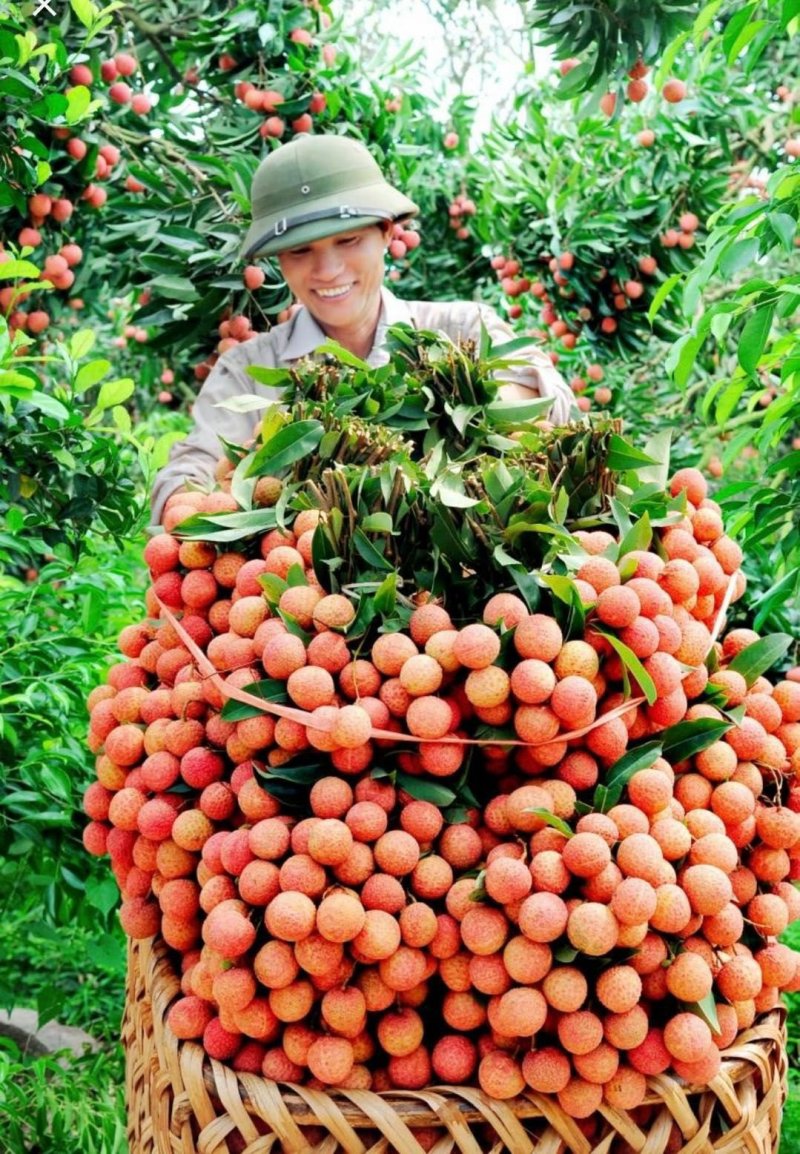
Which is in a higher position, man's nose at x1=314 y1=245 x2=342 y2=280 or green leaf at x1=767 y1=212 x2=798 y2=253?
green leaf at x1=767 y1=212 x2=798 y2=253

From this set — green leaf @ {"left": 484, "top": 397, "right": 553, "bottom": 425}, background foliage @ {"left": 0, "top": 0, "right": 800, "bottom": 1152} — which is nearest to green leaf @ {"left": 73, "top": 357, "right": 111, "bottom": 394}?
background foliage @ {"left": 0, "top": 0, "right": 800, "bottom": 1152}

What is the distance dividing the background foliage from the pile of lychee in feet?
1.85

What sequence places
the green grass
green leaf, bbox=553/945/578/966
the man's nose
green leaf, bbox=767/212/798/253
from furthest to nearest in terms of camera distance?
the man's nose, the green grass, green leaf, bbox=767/212/798/253, green leaf, bbox=553/945/578/966

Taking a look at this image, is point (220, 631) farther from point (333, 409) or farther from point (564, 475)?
point (564, 475)

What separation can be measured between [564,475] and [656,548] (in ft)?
0.43

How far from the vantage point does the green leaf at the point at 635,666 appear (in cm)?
96

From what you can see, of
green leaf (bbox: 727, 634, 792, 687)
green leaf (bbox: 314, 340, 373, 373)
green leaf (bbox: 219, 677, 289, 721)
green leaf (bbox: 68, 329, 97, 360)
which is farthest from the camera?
green leaf (bbox: 68, 329, 97, 360)

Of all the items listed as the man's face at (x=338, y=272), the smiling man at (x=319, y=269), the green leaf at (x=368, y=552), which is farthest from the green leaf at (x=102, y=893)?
the man's face at (x=338, y=272)

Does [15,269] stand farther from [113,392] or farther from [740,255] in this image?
[740,255]

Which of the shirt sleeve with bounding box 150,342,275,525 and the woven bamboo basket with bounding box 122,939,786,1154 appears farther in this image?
the shirt sleeve with bounding box 150,342,275,525

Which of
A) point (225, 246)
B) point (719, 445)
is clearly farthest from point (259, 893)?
point (719, 445)

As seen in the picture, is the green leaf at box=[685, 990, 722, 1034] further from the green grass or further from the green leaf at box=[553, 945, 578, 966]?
the green grass

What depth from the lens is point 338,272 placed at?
1964 millimetres

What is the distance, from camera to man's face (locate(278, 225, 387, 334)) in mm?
1958
